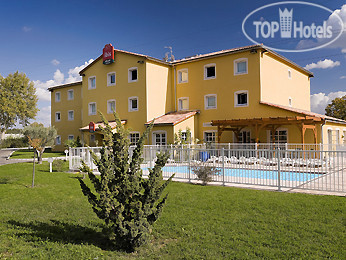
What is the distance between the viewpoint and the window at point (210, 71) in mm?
24375

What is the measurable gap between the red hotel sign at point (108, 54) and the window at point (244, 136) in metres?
14.0

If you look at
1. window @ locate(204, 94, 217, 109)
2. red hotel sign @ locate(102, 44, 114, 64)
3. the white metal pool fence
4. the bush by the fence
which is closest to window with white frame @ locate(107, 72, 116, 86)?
red hotel sign @ locate(102, 44, 114, 64)

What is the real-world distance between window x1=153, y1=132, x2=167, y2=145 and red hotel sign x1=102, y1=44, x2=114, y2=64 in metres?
8.89

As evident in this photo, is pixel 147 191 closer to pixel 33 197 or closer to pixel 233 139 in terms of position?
pixel 33 197

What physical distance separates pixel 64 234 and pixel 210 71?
2122 centimetres

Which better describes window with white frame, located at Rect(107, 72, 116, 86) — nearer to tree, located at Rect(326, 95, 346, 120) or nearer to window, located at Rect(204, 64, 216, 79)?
window, located at Rect(204, 64, 216, 79)

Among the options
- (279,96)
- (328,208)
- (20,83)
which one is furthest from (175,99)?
(20,83)

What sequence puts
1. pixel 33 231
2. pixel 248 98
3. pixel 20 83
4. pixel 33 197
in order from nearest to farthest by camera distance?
pixel 33 231 → pixel 33 197 → pixel 248 98 → pixel 20 83

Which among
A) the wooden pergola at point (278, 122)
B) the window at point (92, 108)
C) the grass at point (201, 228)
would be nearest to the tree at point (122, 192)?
the grass at point (201, 228)

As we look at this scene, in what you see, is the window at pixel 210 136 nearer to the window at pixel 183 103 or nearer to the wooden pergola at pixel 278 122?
the wooden pergola at pixel 278 122

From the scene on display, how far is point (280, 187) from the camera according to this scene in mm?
9477

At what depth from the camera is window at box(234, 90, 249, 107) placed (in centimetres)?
2261

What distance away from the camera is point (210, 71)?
24734mm

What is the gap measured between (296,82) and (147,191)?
1053 inches
